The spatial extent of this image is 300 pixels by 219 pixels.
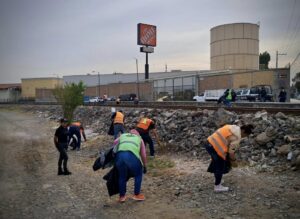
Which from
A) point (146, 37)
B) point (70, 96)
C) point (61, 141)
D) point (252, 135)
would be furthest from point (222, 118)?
point (146, 37)

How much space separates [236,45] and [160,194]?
56950 mm

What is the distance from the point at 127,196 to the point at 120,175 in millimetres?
1007

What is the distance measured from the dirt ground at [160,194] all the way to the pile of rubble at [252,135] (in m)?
0.67

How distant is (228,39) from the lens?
60688mm

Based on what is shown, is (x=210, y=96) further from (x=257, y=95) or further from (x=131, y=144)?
(x=131, y=144)

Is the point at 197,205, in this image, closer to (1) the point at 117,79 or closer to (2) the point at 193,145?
(2) the point at 193,145

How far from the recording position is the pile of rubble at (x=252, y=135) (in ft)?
28.6

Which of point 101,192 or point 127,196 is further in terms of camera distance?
point 101,192

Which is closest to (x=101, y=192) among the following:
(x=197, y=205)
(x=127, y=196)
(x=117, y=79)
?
(x=127, y=196)

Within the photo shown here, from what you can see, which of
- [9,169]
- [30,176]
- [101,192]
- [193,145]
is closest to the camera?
[101,192]

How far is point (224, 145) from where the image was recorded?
21.8ft

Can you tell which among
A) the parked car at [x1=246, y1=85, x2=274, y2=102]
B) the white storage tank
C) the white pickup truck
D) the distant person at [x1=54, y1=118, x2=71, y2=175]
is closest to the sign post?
the white storage tank

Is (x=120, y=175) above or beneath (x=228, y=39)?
beneath

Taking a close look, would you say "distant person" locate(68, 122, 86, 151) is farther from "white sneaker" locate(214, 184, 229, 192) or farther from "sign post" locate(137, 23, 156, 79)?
"sign post" locate(137, 23, 156, 79)
